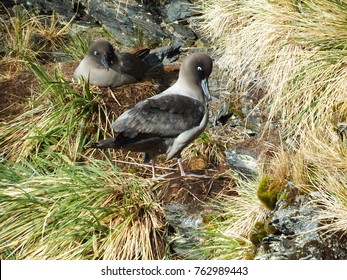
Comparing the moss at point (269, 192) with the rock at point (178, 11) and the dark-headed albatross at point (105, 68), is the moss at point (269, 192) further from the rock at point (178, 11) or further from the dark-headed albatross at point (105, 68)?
the rock at point (178, 11)

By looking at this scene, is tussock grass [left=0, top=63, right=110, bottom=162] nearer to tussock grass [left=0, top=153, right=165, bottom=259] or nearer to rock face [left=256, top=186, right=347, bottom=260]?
tussock grass [left=0, top=153, right=165, bottom=259]

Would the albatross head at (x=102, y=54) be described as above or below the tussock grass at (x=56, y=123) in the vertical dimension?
above

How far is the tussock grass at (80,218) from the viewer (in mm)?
5191

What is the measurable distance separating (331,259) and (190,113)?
6.16 ft

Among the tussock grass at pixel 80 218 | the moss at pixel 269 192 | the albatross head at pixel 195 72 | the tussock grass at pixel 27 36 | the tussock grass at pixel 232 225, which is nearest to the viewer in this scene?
the moss at pixel 269 192

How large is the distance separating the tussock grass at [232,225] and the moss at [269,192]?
0.11 m

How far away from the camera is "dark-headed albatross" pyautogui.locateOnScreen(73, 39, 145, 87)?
713 centimetres

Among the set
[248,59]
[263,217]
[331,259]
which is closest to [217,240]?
[263,217]

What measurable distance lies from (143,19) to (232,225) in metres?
3.61

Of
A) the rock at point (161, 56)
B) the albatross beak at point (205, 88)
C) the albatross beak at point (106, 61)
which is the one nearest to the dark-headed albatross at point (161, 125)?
the albatross beak at point (205, 88)

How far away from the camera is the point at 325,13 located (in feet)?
19.3

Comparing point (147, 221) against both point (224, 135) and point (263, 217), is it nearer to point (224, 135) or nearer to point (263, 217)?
point (263, 217)

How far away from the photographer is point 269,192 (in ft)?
15.7

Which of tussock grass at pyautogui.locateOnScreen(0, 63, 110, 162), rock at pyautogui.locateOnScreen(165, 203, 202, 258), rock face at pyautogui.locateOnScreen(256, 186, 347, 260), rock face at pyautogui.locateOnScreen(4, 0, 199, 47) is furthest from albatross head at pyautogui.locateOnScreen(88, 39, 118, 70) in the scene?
rock face at pyautogui.locateOnScreen(256, 186, 347, 260)
